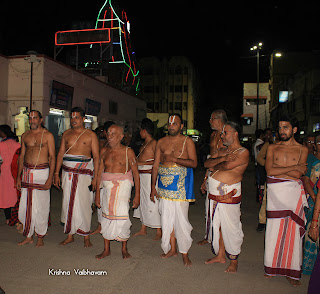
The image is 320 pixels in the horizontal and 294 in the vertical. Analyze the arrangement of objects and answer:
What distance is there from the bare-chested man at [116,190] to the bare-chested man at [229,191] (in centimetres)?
118

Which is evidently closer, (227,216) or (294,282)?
(294,282)

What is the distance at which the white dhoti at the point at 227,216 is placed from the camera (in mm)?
4395

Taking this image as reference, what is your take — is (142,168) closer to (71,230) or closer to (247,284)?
(71,230)

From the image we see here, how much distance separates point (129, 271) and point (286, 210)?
207 cm

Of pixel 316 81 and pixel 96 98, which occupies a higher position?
pixel 316 81

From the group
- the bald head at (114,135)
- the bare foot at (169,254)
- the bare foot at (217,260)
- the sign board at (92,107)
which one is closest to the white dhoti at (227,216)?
the bare foot at (217,260)

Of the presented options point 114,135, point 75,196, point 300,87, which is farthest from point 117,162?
point 300,87

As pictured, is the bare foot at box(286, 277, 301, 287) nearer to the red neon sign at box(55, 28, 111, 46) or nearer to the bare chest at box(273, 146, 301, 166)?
the bare chest at box(273, 146, 301, 166)

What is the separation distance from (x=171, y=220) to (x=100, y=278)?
4.03ft

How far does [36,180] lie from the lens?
5.42 meters

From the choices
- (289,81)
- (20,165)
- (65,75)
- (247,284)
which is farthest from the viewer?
(289,81)

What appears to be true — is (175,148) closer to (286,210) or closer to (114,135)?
(114,135)

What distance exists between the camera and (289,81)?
37500 millimetres

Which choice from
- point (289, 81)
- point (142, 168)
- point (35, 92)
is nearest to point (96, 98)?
point (35, 92)
